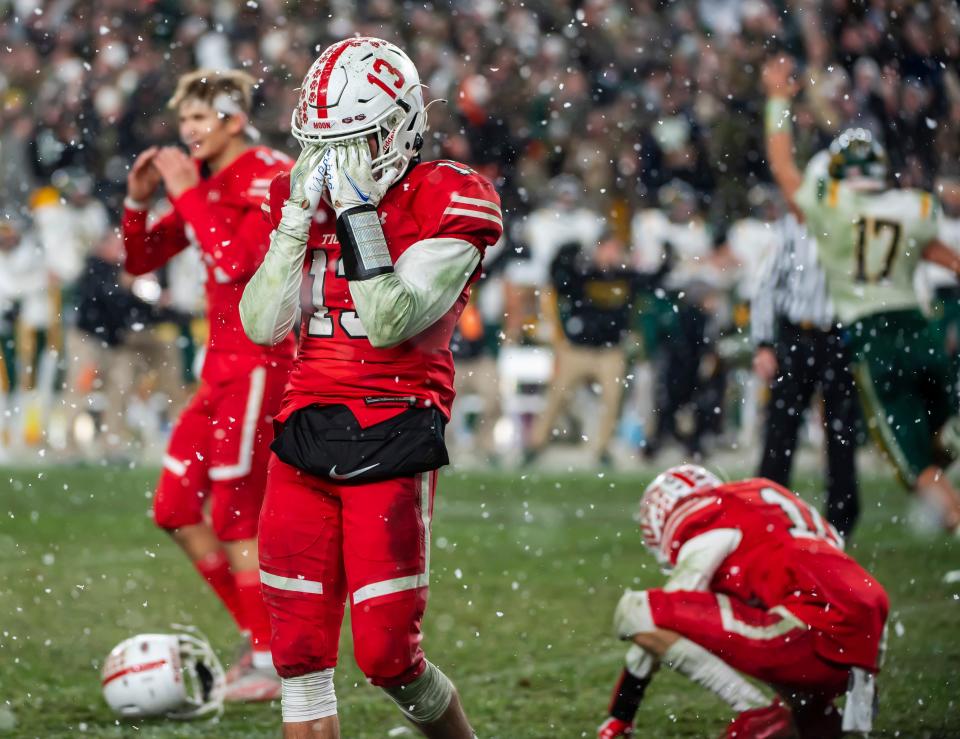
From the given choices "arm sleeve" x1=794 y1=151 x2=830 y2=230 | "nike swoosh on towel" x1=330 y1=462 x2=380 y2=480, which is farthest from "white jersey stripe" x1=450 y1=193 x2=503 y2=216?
"arm sleeve" x1=794 y1=151 x2=830 y2=230

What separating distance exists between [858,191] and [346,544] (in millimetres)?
3880

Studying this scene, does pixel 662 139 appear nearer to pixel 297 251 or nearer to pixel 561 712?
pixel 561 712

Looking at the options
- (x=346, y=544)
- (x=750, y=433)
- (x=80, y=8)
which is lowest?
(x=750, y=433)

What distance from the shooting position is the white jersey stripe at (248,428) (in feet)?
14.6

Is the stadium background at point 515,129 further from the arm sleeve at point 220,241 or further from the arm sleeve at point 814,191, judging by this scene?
the arm sleeve at point 220,241

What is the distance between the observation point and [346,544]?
10.1 feet

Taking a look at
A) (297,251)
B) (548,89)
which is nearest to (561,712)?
(297,251)

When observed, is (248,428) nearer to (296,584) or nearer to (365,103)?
(296,584)

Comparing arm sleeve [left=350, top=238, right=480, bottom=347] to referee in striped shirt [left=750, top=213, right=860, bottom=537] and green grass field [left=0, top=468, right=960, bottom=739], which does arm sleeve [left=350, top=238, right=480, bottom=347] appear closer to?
green grass field [left=0, top=468, right=960, bottom=739]

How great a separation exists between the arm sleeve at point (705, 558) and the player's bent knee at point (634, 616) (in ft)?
0.25

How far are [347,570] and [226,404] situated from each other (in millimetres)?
1507

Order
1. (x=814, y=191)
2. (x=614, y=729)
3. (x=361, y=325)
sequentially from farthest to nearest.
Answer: (x=814, y=191) < (x=614, y=729) < (x=361, y=325)

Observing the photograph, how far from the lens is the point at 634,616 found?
3.73 m

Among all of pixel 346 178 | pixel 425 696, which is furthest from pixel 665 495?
pixel 346 178
